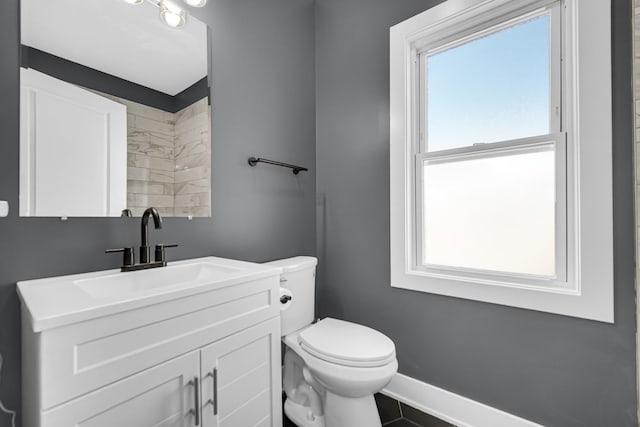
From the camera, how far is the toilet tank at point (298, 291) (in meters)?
1.52

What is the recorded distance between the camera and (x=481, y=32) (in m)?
1.46

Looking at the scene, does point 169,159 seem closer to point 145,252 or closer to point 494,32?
point 145,252

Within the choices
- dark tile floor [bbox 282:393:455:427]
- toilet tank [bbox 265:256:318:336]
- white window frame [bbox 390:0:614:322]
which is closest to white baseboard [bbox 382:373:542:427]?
dark tile floor [bbox 282:393:455:427]

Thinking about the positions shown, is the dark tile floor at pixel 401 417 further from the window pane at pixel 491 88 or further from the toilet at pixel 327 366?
the window pane at pixel 491 88

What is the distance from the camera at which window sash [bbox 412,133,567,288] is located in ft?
4.03

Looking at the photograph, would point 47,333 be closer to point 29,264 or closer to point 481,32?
point 29,264

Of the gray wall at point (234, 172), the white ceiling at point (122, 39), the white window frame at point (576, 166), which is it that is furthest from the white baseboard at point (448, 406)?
the white ceiling at point (122, 39)

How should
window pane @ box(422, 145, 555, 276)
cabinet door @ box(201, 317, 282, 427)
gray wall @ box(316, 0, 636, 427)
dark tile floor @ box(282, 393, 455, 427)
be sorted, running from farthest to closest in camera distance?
dark tile floor @ box(282, 393, 455, 427), window pane @ box(422, 145, 555, 276), gray wall @ box(316, 0, 636, 427), cabinet door @ box(201, 317, 282, 427)

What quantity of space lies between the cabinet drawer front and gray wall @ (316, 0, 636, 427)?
0.96 m

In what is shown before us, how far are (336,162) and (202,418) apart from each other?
1.52 metres

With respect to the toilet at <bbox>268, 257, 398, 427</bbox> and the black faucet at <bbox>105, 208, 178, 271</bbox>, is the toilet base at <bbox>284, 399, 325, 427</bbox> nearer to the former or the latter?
the toilet at <bbox>268, 257, 398, 427</bbox>

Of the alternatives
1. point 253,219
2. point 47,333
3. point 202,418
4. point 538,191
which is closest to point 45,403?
point 47,333

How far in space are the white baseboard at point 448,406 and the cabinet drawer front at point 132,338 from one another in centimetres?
108

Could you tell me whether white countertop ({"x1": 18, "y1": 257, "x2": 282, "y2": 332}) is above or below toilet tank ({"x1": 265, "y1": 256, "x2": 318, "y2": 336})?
above
